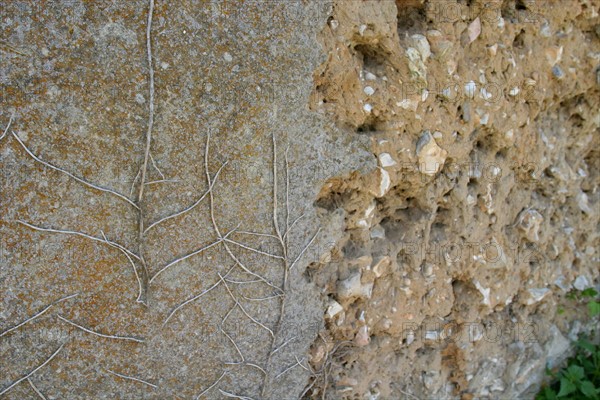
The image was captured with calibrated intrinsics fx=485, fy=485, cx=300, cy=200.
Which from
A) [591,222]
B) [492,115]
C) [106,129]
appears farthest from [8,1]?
[591,222]

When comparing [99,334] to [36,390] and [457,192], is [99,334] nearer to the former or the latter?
[36,390]

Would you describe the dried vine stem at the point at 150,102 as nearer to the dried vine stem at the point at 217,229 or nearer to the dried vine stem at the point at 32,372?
the dried vine stem at the point at 217,229

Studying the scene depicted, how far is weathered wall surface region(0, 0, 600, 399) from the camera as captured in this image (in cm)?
125

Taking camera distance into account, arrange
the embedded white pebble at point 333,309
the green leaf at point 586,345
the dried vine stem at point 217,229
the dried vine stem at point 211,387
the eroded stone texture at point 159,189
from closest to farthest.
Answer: the eroded stone texture at point 159,189 → the dried vine stem at point 217,229 → the dried vine stem at point 211,387 → the embedded white pebble at point 333,309 → the green leaf at point 586,345

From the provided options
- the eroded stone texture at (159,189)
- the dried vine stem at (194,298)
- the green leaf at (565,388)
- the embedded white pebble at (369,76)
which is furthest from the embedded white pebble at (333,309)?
the green leaf at (565,388)

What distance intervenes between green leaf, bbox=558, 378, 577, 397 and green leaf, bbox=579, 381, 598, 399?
32 mm

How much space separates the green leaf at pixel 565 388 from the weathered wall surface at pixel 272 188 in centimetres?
36

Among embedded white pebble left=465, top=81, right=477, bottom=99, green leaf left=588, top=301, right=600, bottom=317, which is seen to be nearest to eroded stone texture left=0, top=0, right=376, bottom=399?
embedded white pebble left=465, top=81, right=477, bottom=99

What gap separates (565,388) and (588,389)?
3.6 inches

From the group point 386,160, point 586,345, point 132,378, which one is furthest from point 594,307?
point 132,378

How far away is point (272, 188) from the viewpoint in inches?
57.4

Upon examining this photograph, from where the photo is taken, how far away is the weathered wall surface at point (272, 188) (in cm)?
125

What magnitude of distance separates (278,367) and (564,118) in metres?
1.57

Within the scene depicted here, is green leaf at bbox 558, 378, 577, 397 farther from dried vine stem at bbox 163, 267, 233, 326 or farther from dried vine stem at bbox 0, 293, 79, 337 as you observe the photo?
dried vine stem at bbox 0, 293, 79, 337
